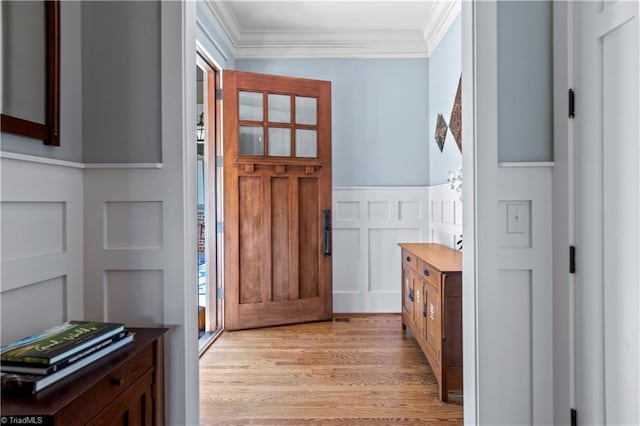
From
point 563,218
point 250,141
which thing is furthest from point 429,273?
point 250,141

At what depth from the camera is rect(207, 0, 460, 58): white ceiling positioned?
11.3 ft

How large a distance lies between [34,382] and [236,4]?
3.27 m

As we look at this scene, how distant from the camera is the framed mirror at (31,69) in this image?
3.98 ft

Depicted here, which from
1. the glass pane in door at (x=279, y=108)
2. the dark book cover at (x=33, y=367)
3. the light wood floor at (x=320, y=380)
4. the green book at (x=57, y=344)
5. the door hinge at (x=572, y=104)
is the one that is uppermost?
the glass pane in door at (x=279, y=108)

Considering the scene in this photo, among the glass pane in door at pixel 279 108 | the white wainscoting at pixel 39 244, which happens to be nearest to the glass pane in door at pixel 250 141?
the glass pane in door at pixel 279 108

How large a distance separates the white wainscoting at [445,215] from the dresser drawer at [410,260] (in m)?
0.38

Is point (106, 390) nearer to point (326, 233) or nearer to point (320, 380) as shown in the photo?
point (320, 380)

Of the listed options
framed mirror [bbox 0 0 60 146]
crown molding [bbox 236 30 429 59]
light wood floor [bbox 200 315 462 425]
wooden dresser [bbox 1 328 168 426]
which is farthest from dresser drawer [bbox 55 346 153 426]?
crown molding [bbox 236 30 429 59]

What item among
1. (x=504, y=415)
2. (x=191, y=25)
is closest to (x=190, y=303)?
(x=191, y=25)

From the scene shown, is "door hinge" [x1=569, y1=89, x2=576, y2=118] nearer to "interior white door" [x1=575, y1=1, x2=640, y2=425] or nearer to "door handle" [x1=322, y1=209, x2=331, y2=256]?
"interior white door" [x1=575, y1=1, x2=640, y2=425]

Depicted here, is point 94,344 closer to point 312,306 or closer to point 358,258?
point 312,306

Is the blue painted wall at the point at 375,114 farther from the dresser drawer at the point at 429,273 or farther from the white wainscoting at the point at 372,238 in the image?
the dresser drawer at the point at 429,273

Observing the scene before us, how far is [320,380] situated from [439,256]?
1.13 m

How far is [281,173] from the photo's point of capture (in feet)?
12.3
